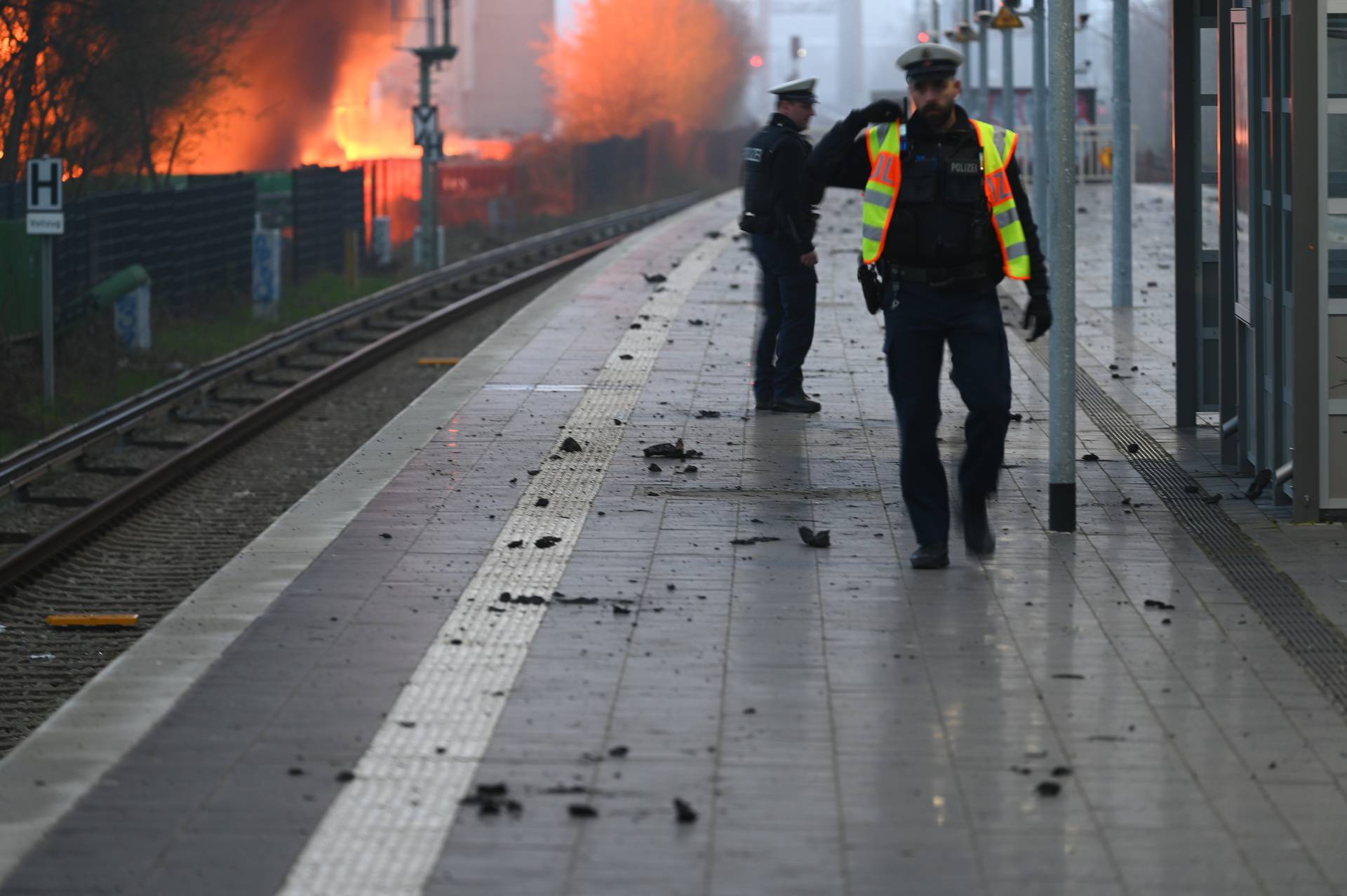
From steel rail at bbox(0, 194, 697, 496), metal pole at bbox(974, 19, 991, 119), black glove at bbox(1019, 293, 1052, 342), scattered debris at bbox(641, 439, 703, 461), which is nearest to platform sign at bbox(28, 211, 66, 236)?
steel rail at bbox(0, 194, 697, 496)

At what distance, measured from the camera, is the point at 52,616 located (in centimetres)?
925

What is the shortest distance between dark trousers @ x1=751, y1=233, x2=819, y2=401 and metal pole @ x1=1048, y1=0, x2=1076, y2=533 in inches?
119

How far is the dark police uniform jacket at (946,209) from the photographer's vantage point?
285 inches

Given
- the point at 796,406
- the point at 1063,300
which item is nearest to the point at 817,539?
the point at 1063,300

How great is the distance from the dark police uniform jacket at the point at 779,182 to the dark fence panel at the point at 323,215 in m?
18.3

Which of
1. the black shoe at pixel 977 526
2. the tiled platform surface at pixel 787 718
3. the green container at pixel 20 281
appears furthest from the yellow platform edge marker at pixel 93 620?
the green container at pixel 20 281

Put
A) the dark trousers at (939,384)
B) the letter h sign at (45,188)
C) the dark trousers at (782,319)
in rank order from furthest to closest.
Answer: the letter h sign at (45,188), the dark trousers at (782,319), the dark trousers at (939,384)

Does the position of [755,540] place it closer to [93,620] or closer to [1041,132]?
[93,620]

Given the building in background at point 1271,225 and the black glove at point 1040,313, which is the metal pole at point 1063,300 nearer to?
the black glove at point 1040,313

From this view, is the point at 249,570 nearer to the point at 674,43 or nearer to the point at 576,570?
the point at 576,570

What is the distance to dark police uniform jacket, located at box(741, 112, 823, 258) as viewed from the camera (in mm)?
10938

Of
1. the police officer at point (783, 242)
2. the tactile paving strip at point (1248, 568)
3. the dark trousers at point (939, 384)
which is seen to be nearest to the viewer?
the tactile paving strip at point (1248, 568)

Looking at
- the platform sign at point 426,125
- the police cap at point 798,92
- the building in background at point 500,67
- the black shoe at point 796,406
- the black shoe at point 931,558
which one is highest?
the building in background at point 500,67

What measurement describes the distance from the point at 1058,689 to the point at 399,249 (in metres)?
31.4
